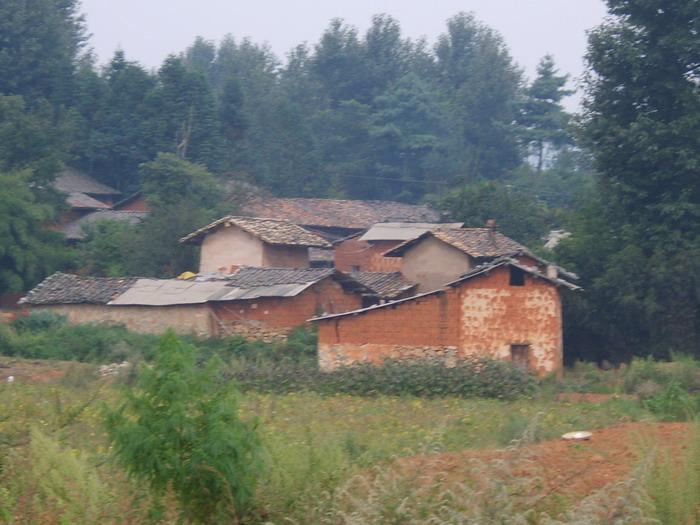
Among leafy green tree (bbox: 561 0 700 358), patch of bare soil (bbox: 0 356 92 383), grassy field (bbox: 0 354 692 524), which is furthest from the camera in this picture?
leafy green tree (bbox: 561 0 700 358)

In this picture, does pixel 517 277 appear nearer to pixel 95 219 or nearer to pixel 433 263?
pixel 433 263

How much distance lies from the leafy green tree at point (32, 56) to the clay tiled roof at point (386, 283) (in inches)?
1099

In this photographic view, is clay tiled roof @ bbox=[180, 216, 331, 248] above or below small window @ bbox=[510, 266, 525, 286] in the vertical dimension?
above

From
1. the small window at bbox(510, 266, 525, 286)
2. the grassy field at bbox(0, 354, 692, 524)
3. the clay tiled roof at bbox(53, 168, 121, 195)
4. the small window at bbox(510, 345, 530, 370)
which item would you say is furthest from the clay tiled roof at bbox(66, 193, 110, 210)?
the grassy field at bbox(0, 354, 692, 524)

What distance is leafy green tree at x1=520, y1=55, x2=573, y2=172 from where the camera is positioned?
2389 inches

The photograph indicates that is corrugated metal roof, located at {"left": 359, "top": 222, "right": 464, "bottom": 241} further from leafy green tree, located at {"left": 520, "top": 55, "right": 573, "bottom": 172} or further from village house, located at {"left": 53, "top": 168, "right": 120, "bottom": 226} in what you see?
leafy green tree, located at {"left": 520, "top": 55, "right": 573, "bottom": 172}

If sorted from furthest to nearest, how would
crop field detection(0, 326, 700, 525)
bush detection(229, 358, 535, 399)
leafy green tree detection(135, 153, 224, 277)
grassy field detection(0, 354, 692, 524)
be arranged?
1. leafy green tree detection(135, 153, 224, 277)
2. bush detection(229, 358, 535, 399)
3. grassy field detection(0, 354, 692, 524)
4. crop field detection(0, 326, 700, 525)

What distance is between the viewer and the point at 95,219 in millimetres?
42500

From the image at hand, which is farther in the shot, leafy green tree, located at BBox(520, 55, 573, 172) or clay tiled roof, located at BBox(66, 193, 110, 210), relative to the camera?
leafy green tree, located at BBox(520, 55, 573, 172)

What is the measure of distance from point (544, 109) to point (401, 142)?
29.2ft

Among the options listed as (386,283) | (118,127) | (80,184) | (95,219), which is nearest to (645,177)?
(386,283)

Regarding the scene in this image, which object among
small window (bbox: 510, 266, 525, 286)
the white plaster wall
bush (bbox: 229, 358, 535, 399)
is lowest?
bush (bbox: 229, 358, 535, 399)

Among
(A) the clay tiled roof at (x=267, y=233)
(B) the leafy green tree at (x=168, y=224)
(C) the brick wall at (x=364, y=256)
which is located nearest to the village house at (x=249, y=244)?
(A) the clay tiled roof at (x=267, y=233)

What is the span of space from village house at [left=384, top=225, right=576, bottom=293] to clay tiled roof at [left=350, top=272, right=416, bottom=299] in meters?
0.38
